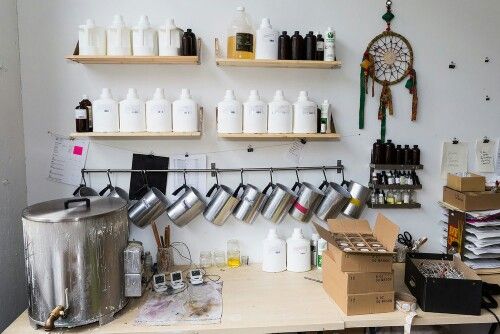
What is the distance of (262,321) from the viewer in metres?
1.63

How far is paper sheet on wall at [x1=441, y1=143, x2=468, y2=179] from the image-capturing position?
232 centimetres

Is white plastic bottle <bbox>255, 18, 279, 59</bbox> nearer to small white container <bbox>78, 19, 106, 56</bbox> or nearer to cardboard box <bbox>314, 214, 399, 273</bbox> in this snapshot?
small white container <bbox>78, 19, 106, 56</bbox>

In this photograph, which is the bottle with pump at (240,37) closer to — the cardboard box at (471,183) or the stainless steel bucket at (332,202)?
the stainless steel bucket at (332,202)

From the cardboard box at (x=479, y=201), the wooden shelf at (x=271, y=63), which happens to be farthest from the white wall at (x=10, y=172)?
the cardboard box at (x=479, y=201)

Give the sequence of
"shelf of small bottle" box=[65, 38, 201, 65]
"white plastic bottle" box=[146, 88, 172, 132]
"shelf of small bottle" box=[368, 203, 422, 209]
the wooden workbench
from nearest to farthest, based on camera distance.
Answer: the wooden workbench
"shelf of small bottle" box=[65, 38, 201, 65]
"white plastic bottle" box=[146, 88, 172, 132]
"shelf of small bottle" box=[368, 203, 422, 209]

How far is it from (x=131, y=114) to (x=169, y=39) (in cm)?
41

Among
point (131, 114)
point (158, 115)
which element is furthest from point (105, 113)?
point (158, 115)

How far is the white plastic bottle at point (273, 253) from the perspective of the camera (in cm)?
213

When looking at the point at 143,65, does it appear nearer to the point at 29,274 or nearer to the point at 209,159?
the point at 209,159

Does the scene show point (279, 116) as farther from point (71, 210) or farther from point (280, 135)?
point (71, 210)

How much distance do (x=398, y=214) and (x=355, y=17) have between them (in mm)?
1124

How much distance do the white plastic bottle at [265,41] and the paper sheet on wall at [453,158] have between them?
1.15 m

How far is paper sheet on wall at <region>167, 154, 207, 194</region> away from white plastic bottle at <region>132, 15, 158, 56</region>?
559mm

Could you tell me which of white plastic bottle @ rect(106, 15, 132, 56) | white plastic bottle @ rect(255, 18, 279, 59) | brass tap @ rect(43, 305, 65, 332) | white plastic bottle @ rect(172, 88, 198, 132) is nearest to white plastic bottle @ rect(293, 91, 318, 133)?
white plastic bottle @ rect(255, 18, 279, 59)
